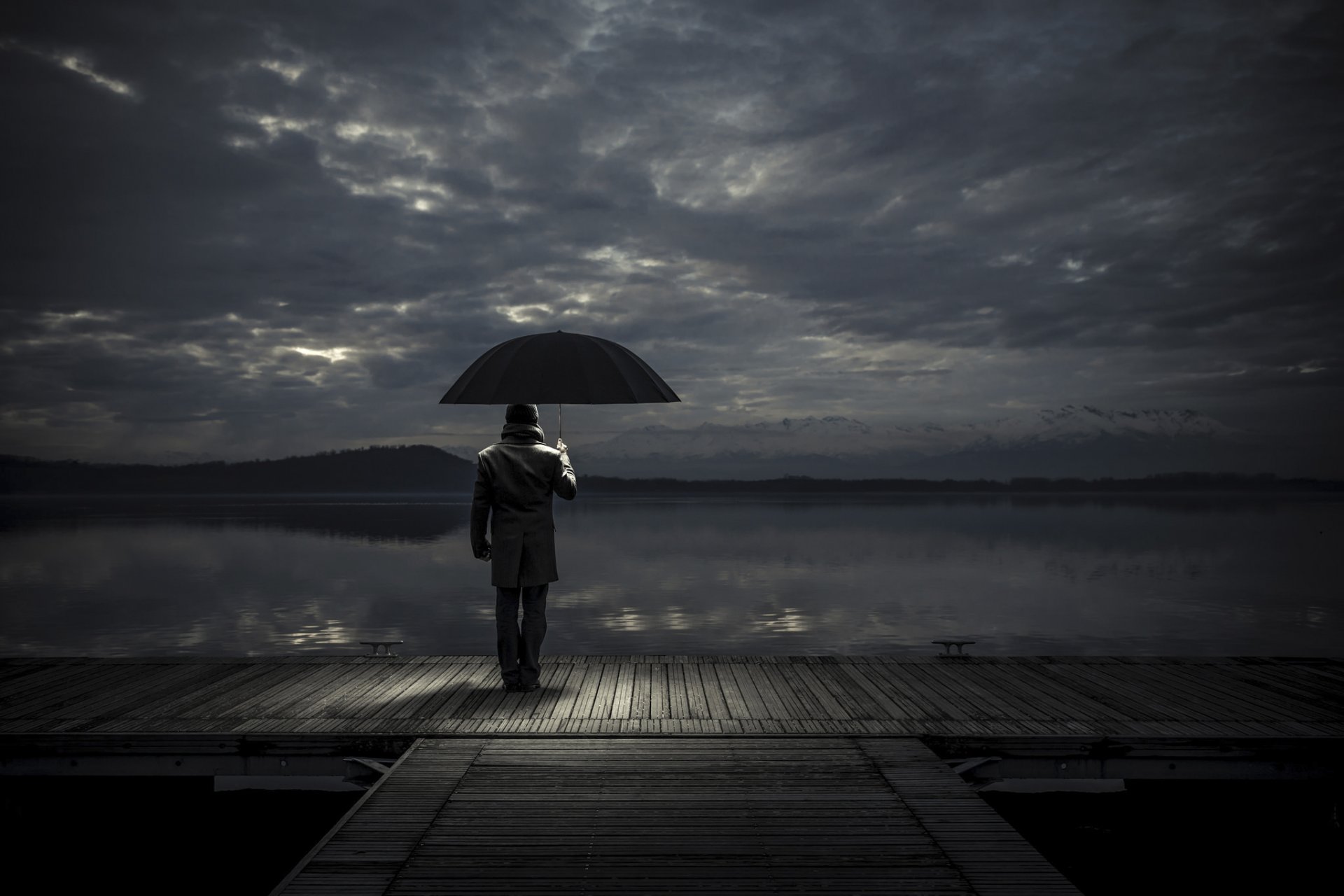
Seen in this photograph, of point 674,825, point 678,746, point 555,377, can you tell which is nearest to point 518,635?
point 678,746

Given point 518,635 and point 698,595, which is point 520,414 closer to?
point 518,635

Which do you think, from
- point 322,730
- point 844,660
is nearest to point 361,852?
point 322,730

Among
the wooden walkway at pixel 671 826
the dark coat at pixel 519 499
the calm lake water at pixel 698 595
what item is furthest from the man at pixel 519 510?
the calm lake water at pixel 698 595

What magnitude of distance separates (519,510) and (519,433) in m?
0.67

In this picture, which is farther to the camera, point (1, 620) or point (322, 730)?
point (1, 620)

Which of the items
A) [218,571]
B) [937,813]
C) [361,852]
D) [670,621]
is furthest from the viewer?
[218,571]

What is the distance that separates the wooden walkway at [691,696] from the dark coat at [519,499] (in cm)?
113

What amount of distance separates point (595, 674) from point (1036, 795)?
5116 millimetres

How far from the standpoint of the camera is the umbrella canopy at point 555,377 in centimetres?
650

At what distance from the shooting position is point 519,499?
270 inches

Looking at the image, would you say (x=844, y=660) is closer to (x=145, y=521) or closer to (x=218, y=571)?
(x=218, y=571)

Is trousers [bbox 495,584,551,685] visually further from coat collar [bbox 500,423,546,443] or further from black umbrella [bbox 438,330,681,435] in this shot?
black umbrella [bbox 438,330,681,435]

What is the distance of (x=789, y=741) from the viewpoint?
5691 mm

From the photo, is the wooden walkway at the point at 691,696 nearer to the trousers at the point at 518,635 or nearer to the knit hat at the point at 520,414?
the trousers at the point at 518,635
